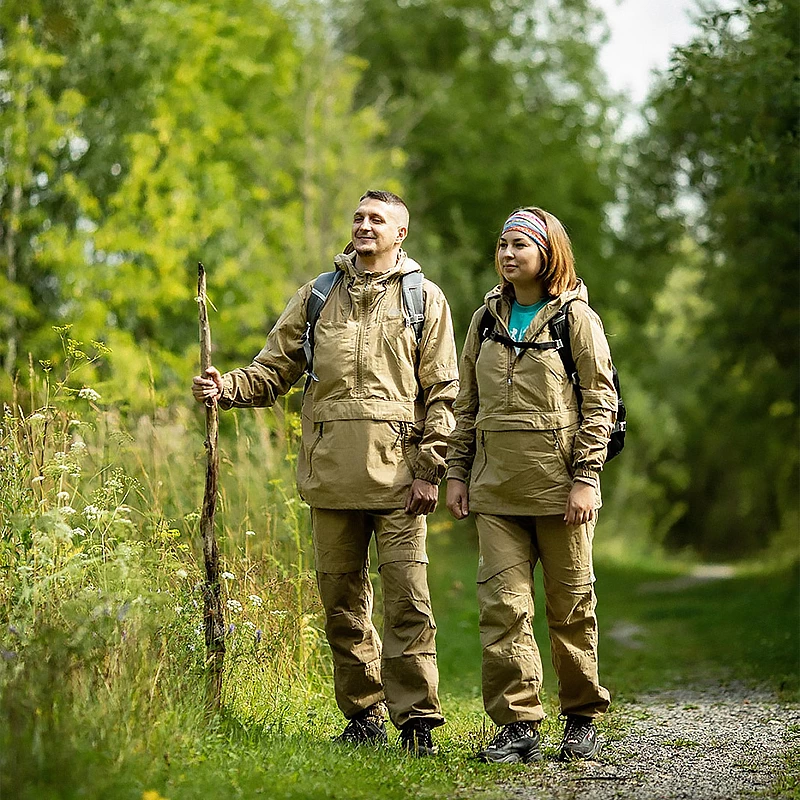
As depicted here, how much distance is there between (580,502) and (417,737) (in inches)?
47.8

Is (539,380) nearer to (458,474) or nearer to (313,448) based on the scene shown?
(458,474)

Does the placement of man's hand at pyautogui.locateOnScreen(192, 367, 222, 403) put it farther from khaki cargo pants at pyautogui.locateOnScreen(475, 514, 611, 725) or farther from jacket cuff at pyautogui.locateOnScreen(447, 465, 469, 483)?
khaki cargo pants at pyautogui.locateOnScreen(475, 514, 611, 725)

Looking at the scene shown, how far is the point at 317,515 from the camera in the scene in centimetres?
554

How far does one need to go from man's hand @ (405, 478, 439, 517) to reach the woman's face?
3.14ft

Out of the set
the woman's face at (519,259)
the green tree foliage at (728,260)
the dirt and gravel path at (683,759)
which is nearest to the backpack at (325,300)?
the woman's face at (519,259)

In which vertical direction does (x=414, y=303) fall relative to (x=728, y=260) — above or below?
below

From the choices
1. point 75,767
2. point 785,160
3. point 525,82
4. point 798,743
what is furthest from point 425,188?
point 75,767

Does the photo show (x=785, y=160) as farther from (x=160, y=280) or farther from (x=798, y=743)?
(x=160, y=280)

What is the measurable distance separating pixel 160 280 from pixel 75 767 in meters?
12.0

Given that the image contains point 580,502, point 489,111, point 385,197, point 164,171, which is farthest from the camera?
point 489,111

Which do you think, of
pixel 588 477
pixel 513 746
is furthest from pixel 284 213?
pixel 513 746

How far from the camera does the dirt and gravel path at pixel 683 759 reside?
4863 millimetres

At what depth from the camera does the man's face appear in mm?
5527

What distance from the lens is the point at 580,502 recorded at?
5164mm
